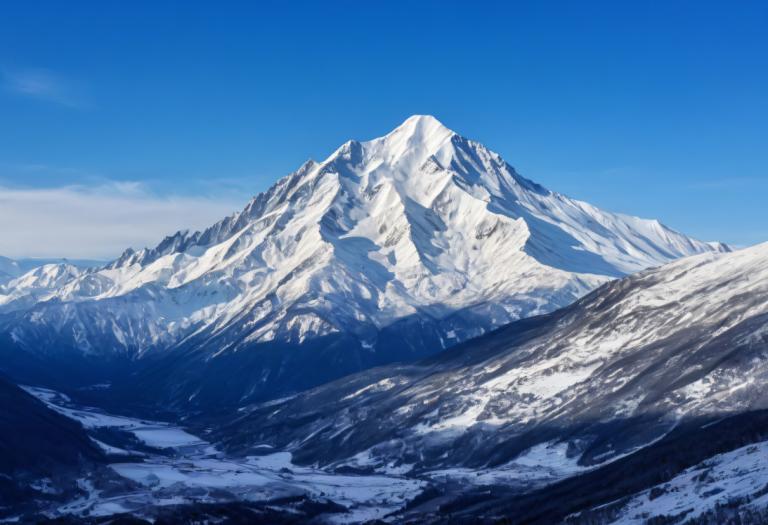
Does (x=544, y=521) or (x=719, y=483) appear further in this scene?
(x=544, y=521)

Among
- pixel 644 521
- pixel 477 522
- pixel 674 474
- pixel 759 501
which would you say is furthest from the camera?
pixel 477 522

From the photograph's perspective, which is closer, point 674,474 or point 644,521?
point 644,521

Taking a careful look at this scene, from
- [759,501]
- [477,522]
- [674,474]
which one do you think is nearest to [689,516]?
[759,501]

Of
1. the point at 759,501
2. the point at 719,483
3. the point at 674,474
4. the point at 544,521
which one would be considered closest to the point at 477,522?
the point at 544,521

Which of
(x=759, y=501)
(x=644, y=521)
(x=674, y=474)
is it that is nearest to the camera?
(x=759, y=501)

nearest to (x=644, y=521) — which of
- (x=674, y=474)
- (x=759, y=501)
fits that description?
(x=759, y=501)

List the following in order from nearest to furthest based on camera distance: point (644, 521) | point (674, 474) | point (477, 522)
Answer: point (644, 521) → point (674, 474) → point (477, 522)

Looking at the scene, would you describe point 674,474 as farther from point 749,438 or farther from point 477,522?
point 477,522

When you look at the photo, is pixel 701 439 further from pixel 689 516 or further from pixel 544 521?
pixel 689 516
